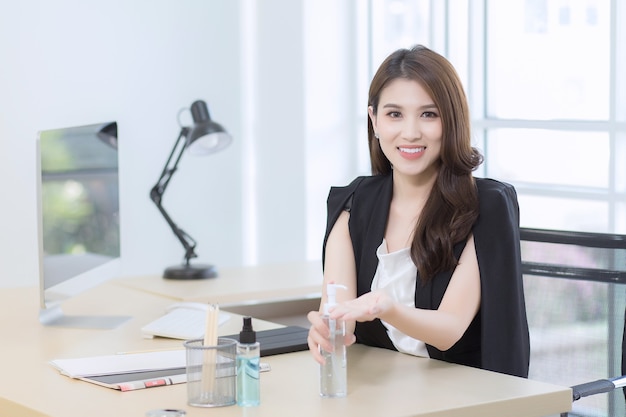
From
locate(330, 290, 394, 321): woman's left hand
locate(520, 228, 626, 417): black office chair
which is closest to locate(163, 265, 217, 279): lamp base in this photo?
locate(520, 228, 626, 417): black office chair

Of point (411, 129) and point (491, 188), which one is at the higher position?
point (411, 129)

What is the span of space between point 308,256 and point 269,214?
0.30m

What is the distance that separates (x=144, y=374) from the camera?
2.07 metres

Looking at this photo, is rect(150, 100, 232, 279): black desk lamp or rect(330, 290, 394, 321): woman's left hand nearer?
rect(330, 290, 394, 321): woman's left hand

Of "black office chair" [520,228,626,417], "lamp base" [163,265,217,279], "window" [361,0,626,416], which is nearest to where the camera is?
"black office chair" [520,228,626,417]

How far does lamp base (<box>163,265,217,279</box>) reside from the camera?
347 cm

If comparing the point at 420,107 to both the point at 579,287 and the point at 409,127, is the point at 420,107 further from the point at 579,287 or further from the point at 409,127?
the point at 579,287

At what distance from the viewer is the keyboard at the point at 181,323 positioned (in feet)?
8.24

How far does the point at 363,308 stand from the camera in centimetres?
192

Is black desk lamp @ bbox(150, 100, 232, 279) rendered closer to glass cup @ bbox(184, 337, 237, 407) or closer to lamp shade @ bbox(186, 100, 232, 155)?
lamp shade @ bbox(186, 100, 232, 155)

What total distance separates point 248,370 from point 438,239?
2.10 ft

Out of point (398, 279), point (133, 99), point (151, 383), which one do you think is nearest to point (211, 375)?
point (151, 383)

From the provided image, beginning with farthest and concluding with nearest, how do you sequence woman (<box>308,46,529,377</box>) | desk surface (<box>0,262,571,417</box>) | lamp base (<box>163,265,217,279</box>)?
lamp base (<box>163,265,217,279</box>)
woman (<box>308,46,529,377</box>)
desk surface (<box>0,262,571,417</box>)

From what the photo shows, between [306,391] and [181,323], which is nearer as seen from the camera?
[306,391]
